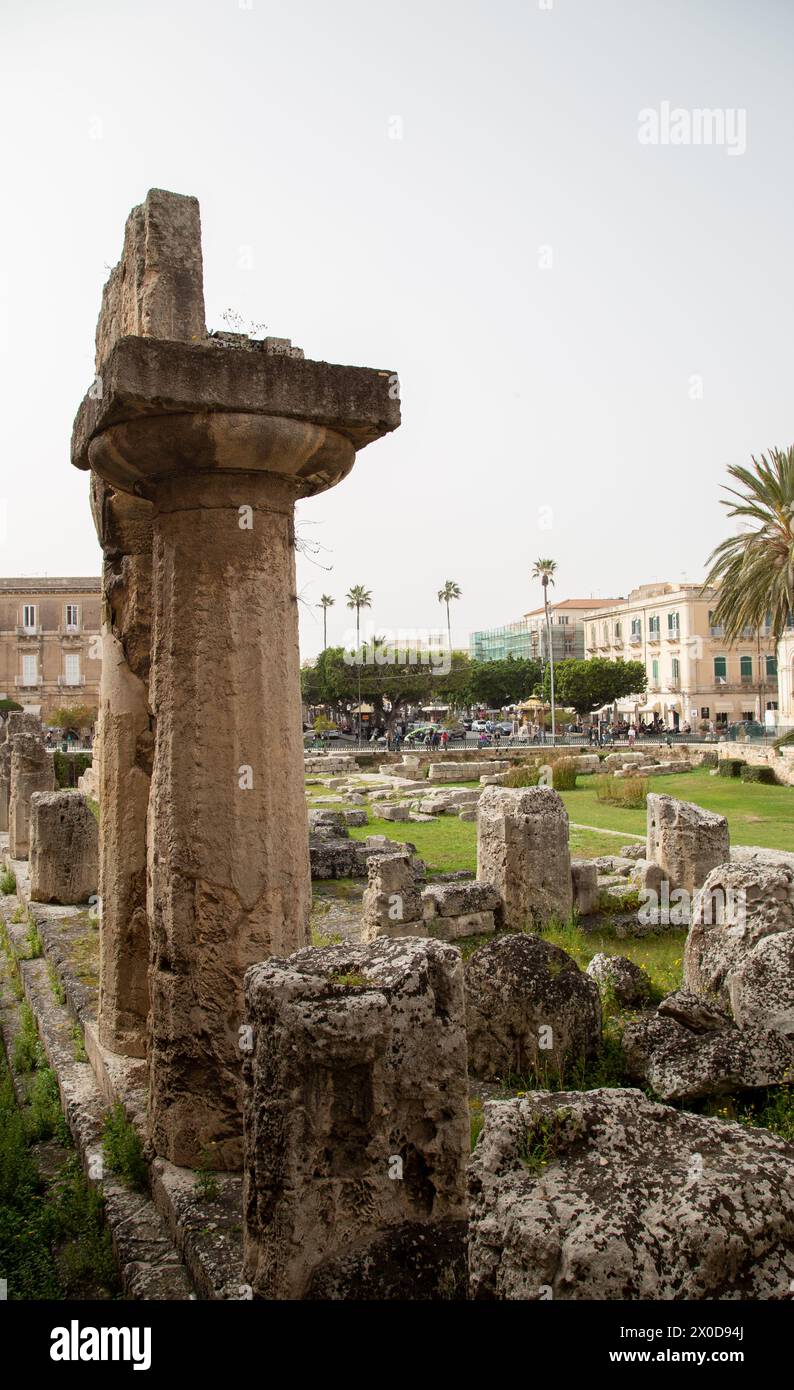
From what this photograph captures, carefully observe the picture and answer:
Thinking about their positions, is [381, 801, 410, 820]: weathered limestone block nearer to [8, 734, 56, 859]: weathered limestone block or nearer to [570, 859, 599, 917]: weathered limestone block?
[8, 734, 56, 859]: weathered limestone block

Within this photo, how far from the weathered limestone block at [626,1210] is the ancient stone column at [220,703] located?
105cm

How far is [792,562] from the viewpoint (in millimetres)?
26625

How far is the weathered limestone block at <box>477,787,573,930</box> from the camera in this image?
1026cm

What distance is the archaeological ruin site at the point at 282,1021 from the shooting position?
9.28 feet

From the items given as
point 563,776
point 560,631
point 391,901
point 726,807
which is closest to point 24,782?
point 391,901

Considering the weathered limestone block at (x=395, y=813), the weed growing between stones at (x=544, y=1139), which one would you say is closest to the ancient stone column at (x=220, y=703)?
the weed growing between stones at (x=544, y=1139)

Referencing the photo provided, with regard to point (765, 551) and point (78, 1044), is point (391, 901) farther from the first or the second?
point (765, 551)

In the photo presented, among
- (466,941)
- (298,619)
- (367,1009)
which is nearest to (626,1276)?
(367,1009)

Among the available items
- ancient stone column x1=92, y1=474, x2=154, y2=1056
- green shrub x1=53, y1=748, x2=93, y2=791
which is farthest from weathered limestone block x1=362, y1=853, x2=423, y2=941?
green shrub x1=53, y1=748, x2=93, y2=791

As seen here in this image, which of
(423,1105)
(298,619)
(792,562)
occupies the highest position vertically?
(792,562)

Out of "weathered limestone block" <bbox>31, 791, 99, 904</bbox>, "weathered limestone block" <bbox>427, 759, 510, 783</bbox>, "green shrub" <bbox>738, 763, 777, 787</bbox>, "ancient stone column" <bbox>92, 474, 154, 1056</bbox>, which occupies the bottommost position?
"green shrub" <bbox>738, 763, 777, 787</bbox>

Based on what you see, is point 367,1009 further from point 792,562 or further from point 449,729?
point 449,729

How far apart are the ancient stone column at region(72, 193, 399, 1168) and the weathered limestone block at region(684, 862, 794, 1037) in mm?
3067
